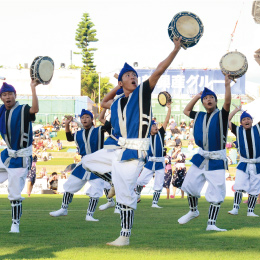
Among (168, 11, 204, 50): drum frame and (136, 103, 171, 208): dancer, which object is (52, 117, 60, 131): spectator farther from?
(168, 11, 204, 50): drum frame

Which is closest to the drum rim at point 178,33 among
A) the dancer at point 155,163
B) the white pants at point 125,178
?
the white pants at point 125,178

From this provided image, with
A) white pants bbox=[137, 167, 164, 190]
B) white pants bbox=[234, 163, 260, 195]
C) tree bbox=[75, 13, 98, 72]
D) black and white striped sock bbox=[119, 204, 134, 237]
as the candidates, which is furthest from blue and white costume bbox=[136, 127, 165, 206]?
tree bbox=[75, 13, 98, 72]

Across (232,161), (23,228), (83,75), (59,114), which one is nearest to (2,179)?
(23,228)

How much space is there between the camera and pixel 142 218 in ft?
36.9

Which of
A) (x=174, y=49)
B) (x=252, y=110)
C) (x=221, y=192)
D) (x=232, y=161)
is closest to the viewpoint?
(x=174, y=49)

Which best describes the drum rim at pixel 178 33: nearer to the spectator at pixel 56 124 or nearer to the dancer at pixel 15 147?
the dancer at pixel 15 147

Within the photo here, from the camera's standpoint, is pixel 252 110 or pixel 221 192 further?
pixel 252 110

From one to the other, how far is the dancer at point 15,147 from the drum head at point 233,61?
10.7ft

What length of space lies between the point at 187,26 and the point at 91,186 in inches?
183

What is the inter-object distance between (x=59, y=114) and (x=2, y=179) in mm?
42675

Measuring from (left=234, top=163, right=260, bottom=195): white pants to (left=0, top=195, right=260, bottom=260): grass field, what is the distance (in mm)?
1664

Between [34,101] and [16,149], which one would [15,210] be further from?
[34,101]

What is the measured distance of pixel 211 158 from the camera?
30.0 ft

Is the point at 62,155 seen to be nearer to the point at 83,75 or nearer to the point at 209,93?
the point at 209,93
